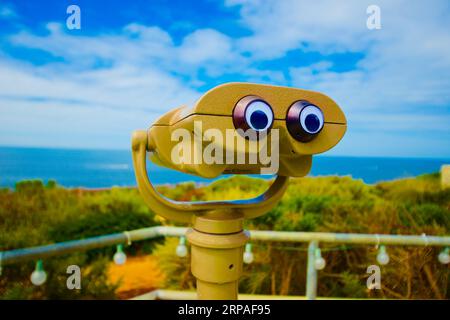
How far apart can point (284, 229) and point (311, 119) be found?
7.12 ft

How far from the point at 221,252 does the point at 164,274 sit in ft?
6.64

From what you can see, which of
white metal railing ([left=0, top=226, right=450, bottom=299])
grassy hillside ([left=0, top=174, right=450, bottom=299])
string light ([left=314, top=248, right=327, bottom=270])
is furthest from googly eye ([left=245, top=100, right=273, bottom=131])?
grassy hillside ([left=0, top=174, right=450, bottom=299])

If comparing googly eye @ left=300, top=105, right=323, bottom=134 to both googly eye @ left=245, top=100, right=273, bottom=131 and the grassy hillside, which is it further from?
the grassy hillside

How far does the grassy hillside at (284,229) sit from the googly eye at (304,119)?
1561 mm

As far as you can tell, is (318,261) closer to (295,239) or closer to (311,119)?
(295,239)

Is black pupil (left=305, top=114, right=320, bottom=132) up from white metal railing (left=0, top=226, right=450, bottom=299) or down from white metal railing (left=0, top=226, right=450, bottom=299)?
up

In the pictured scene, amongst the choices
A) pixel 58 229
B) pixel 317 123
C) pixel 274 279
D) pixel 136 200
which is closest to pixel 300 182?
pixel 274 279

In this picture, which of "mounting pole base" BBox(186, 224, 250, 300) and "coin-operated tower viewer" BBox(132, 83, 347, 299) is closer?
"coin-operated tower viewer" BBox(132, 83, 347, 299)

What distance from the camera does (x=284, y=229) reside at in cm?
271

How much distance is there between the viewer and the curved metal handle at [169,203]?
0.85 meters

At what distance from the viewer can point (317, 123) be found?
69cm

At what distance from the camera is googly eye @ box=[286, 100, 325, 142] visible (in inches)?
26.6

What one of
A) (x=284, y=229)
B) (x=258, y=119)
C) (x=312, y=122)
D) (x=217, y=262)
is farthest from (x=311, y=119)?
(x=284, y=229)
